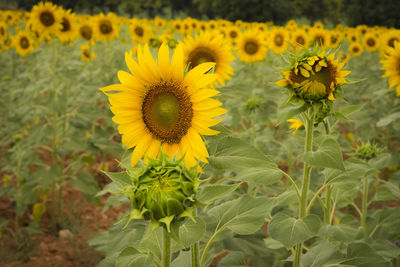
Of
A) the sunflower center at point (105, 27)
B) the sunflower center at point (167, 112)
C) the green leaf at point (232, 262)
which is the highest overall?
the sunflower center at point (105, 27)

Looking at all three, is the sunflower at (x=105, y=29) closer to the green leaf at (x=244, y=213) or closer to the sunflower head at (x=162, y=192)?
the green leaf at (x=244, y=213)

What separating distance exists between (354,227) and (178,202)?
113 cm

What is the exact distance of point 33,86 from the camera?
3359 mm

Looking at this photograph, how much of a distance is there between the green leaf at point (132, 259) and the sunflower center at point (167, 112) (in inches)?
16.0

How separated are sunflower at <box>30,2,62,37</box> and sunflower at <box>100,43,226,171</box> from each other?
304 cm

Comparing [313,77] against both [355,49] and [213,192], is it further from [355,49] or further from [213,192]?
[355,49]

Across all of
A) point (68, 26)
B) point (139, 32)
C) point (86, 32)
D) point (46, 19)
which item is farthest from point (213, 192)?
point (139, 32)

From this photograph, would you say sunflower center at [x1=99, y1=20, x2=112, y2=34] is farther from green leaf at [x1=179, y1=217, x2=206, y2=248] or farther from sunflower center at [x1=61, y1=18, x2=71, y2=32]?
green leaf at [x1=179, y1=217, x2=206, y2=248]

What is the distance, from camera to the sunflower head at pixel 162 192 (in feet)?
3.13

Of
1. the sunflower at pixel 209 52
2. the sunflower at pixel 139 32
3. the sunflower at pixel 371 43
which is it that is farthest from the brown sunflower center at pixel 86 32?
the sunflower at pixel 371 43

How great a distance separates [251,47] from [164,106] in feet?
12.7

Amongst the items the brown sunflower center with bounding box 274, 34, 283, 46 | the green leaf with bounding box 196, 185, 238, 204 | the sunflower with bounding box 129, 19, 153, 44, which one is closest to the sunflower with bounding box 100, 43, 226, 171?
the green leaf with bounding box 196, 185, 238, 204

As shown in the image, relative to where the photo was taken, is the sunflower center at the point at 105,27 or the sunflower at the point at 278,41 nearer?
the sunflower center at the point at 105,27

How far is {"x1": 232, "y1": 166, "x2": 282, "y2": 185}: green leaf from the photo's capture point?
4.35 feet
